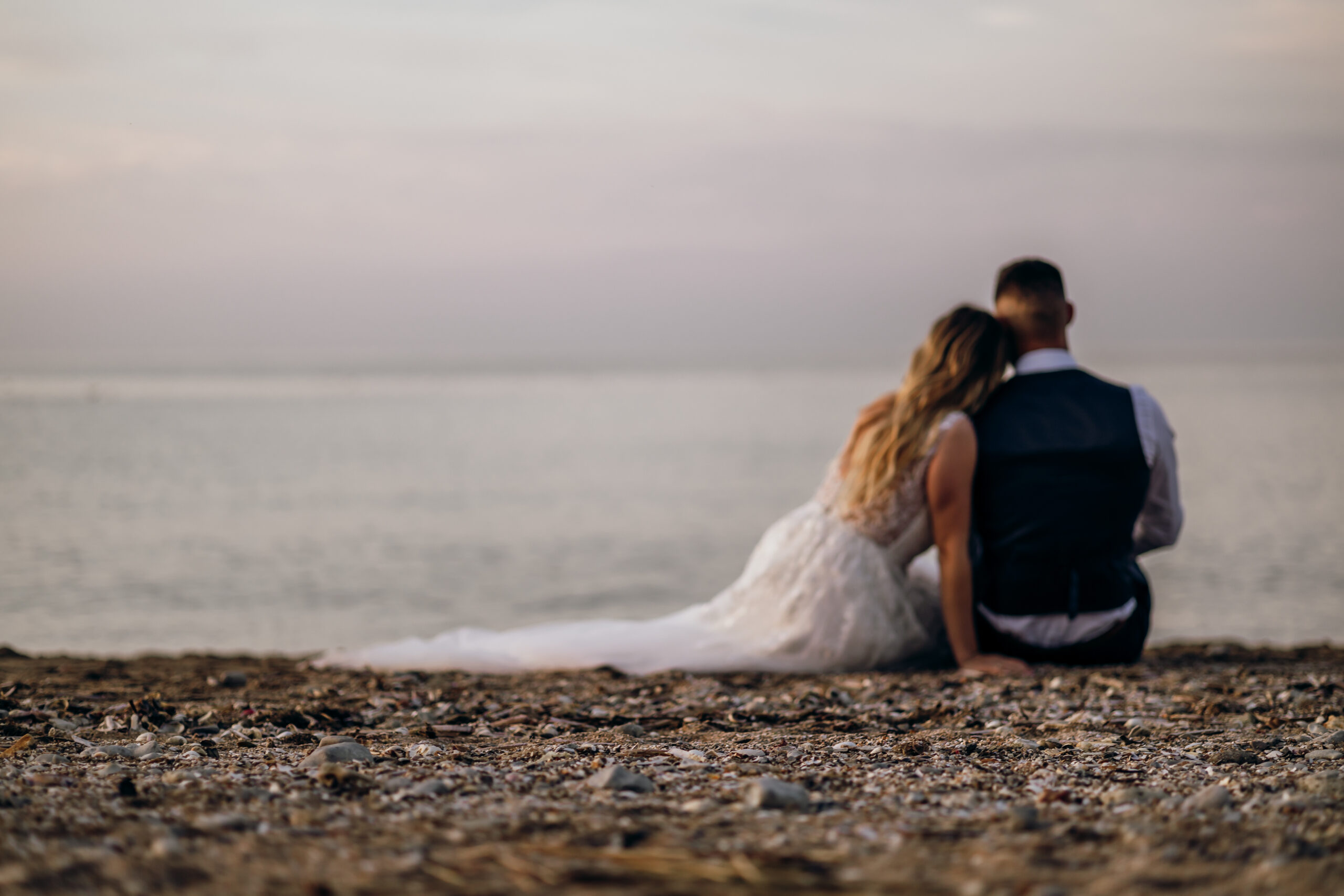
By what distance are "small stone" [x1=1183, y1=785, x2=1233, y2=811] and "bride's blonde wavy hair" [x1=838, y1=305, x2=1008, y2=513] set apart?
9.28 ft

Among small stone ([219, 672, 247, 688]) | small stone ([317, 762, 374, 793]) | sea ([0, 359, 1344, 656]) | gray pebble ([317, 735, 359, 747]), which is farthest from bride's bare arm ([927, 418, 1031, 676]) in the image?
sea ([0, 359, 1344, 656])

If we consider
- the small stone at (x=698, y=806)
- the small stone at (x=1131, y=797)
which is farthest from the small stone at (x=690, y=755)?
the small stone at (x=1131, y=797)

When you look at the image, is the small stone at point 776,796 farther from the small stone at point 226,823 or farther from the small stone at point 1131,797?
the small stone at point 226,823

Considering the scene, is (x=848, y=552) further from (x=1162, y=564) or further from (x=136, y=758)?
(x=1162, y=564)

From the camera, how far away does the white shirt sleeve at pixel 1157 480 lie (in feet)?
18.0

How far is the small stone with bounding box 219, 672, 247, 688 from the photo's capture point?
5641 millimetres

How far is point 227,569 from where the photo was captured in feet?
47.6

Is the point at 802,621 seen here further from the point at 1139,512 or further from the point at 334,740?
the point at 334,740

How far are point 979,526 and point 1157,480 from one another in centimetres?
88

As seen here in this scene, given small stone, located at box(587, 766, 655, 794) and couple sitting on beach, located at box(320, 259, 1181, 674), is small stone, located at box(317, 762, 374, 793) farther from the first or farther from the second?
couple sitting on beach, located at box(320, 259, 1181, 674)

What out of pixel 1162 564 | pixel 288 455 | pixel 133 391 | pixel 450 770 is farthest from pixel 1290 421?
pixel 133 391

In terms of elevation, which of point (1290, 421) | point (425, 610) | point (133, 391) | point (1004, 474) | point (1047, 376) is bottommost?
point (425, 610)

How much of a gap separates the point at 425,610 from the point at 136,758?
363 inches

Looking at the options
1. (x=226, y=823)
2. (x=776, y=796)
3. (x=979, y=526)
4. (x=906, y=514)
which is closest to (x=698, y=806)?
(x=776, y=796)
